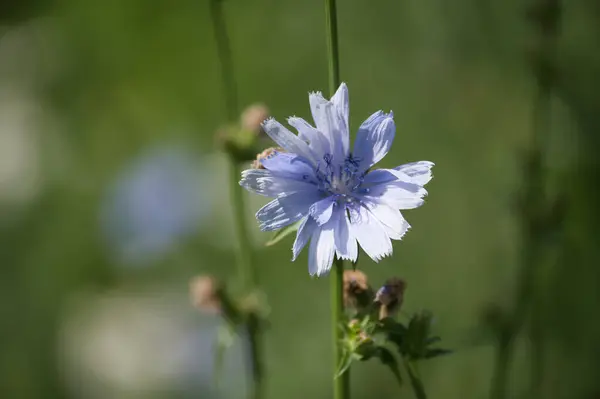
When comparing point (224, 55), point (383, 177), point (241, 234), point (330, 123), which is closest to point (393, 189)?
point (383, 177)

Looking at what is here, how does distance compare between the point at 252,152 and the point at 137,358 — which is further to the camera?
the point at 137,358

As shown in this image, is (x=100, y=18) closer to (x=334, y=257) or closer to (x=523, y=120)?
(x=523, y=120)

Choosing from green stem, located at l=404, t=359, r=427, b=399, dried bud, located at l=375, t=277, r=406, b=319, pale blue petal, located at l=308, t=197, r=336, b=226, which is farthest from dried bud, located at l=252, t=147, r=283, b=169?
green stem, located at l=404, t=359, r=427, b=399

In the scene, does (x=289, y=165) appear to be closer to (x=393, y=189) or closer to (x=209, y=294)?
(x=393, y=189)

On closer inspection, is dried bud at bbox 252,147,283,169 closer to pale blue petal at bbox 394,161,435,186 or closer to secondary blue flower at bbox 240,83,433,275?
secondary blue flower at bbox 240,83,433,275

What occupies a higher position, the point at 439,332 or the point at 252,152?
the point at 252,152

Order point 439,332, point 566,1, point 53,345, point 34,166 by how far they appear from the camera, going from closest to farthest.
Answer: point 439,332, point 566,1, point 53,345, point 34,166

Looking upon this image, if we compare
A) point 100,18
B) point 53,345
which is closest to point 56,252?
point 53,345
